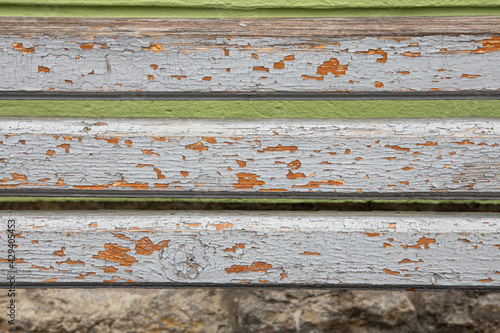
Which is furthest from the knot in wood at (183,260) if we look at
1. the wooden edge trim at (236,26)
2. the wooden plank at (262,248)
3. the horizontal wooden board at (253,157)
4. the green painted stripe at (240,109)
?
the wooden edge trim at (236,26)

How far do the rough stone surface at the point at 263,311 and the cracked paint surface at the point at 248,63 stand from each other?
561 mm

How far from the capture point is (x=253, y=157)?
771 mm

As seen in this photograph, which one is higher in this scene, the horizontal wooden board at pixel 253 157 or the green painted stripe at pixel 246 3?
the green painted stripe at pixel 246 3

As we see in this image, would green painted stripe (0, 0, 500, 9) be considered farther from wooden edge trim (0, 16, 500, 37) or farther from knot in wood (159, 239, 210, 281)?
knot in wood (159, 239, 210, 281)

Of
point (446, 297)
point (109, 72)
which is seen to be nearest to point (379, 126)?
point (446, 297)

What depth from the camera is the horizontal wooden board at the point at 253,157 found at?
0.75 m

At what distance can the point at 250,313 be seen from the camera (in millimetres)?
873

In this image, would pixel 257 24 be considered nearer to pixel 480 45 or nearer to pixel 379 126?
pixel 379 126

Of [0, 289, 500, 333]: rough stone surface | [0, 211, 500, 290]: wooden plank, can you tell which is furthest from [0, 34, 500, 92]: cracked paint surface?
[0, 289, 500, 333]: rough stone surface

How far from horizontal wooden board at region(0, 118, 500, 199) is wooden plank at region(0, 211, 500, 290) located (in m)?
0.07

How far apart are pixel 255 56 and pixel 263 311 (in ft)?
2.24

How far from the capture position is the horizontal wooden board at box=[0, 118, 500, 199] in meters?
0.75

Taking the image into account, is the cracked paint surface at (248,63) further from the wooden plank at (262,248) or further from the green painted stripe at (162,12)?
the wooden plank at (262,248)

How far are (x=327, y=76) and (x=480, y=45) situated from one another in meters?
0.35
